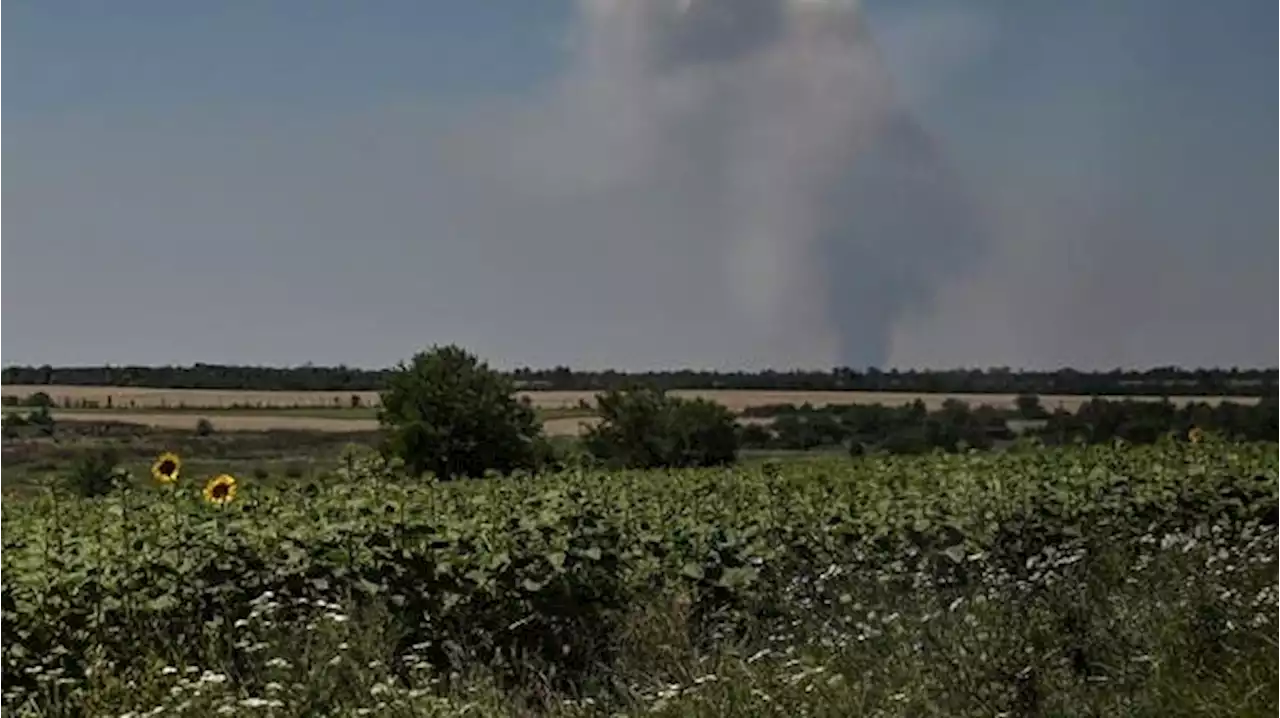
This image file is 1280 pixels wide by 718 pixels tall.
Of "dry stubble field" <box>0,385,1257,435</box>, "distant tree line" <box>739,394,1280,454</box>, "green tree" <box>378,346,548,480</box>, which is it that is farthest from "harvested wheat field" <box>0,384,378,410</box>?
"green tree" <box>378,346,548,480</box>

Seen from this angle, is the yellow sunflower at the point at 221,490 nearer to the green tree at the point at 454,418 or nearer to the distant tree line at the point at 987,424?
the green tree at the point at 454,418

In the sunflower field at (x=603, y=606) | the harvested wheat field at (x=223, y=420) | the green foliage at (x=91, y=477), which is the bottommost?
the sunflower field at (x=603, y=606)

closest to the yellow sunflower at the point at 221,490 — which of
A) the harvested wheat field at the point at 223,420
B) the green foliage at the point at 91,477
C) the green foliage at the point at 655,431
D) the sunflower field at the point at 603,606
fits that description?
the sunflower field at the point at 603,606

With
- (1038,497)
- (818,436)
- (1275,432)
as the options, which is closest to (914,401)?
(818,436)

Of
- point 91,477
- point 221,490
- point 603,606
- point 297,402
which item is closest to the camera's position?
point 603,606

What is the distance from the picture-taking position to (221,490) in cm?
1033

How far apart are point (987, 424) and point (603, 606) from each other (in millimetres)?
16314

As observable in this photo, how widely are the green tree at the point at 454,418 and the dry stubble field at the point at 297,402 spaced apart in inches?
23.8

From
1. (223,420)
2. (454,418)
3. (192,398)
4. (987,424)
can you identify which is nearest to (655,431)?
(987,424)

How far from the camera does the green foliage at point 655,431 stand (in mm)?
26391

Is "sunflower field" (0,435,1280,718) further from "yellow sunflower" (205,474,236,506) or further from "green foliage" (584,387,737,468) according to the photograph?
"green foliage" (584,387,737,468)

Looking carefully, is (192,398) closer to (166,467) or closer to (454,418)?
(454,418)

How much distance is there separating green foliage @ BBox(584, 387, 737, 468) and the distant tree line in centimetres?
57

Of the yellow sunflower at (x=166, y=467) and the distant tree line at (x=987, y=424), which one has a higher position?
the distant tree line at (x=987, y=424)
